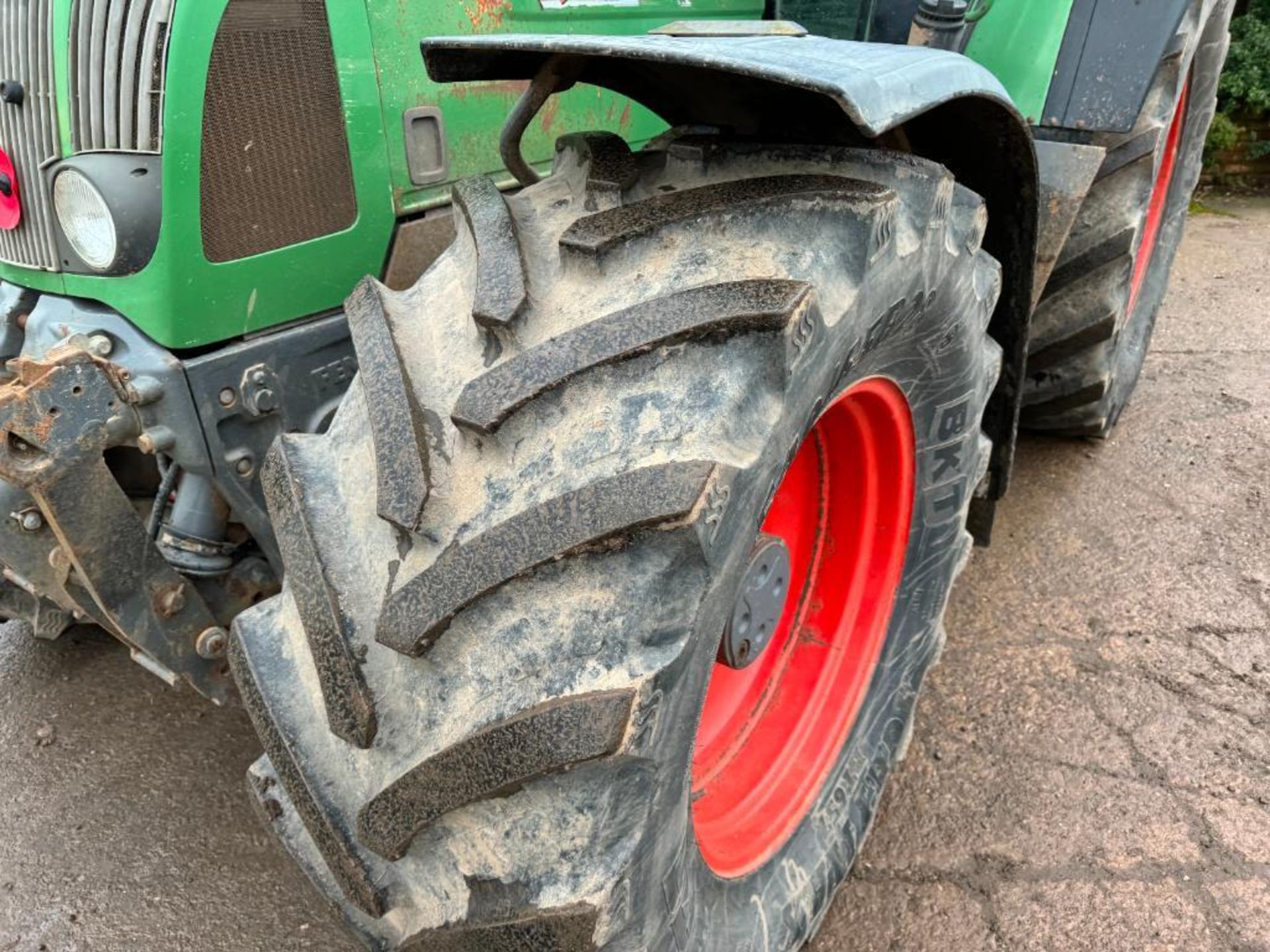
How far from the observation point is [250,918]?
161cm

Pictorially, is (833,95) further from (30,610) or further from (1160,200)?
(1160,200)

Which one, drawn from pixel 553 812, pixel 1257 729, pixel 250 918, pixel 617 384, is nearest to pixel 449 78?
pixel 617 384

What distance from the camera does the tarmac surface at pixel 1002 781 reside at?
5.21 feet

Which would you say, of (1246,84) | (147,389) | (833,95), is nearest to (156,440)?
(147,389)

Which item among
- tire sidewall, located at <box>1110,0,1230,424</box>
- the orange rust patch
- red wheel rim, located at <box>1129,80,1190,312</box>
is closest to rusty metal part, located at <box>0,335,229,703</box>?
the orange rust patch

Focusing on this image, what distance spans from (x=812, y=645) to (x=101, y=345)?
44.1 inches

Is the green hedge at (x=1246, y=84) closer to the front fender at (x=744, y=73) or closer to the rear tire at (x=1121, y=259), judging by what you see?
the rear tire at (x=1121, y=259)

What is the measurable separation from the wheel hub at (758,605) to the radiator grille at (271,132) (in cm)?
73

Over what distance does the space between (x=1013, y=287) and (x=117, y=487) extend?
4.18 feet

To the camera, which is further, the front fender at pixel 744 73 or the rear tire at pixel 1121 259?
the rear tire at pixel 1121 259

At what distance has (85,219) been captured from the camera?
1297 mm

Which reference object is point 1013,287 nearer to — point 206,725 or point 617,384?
point 617,384

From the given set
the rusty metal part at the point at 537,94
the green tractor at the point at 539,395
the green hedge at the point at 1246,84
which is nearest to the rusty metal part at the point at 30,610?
the green tractor at the point at 539,395

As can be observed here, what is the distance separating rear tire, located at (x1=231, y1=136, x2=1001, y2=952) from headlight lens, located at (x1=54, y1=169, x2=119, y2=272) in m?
0.35
